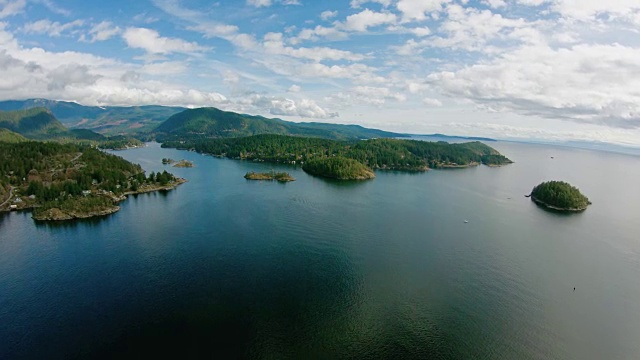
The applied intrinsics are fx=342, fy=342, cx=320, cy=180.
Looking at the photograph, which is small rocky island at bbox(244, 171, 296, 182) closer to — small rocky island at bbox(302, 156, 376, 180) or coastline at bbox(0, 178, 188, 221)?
small rocky island at bbox(302, 156, 376, 180)

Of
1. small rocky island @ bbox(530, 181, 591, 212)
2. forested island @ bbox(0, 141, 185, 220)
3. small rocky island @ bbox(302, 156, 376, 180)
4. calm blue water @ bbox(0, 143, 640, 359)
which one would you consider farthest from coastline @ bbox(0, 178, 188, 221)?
small rocky island @ bbox(530, 181, 591, 212)

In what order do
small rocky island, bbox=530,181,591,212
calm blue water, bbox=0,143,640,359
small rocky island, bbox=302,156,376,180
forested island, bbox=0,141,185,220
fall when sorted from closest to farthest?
calm blue water, bbox=0,143,640,359
forested island, bbox=0,141,185,220
small rocky island, bbox=530,181,591,212
small rocky island, bbox=302,156,376,180

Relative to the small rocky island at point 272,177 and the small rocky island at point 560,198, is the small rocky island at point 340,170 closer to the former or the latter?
the small rocky island at point 272,177

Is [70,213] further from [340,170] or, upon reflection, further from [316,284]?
[340,170]

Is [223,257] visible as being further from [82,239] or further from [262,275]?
[82,239]

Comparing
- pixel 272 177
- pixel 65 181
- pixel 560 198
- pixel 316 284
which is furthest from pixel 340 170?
pixel 316 284

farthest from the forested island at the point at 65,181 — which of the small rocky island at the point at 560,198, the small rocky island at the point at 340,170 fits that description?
the small rocky island at the point at 560,198

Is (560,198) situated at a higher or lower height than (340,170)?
lower
